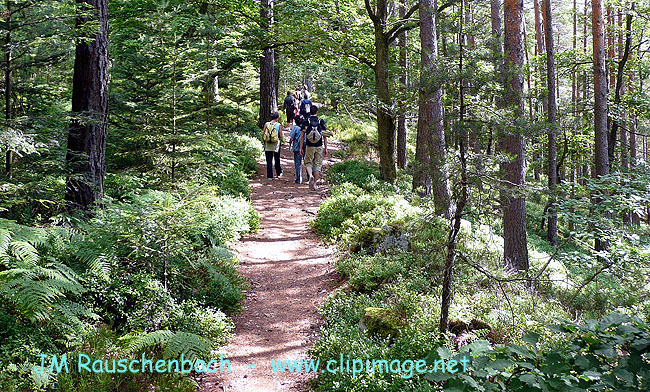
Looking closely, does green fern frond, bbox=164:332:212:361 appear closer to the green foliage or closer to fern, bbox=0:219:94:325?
fern, bbox=0:219:94:325

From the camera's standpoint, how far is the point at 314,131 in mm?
12859

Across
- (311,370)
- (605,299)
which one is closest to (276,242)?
(311,370)

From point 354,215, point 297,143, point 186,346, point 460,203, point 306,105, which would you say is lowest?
point 186,346

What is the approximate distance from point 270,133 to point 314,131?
5.81 feet

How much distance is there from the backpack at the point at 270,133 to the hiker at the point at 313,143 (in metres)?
1.01

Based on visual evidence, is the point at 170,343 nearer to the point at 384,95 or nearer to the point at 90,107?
the point at 90,107

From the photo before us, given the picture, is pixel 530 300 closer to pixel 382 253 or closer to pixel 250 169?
pixel 382 253

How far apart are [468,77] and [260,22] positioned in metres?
13.3

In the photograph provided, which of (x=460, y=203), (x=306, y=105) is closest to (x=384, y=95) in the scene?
(x=306, y=105)

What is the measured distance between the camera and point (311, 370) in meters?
5.48

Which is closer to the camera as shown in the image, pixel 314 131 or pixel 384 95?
pixel 314 131

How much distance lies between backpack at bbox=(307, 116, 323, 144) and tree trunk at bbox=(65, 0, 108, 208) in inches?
248

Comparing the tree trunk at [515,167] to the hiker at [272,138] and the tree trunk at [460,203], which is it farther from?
the hiker at [272,138]

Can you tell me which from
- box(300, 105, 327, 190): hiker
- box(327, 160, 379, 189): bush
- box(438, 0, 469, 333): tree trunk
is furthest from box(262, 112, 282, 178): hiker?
box(438, 0, 469, 333): tree trunk
